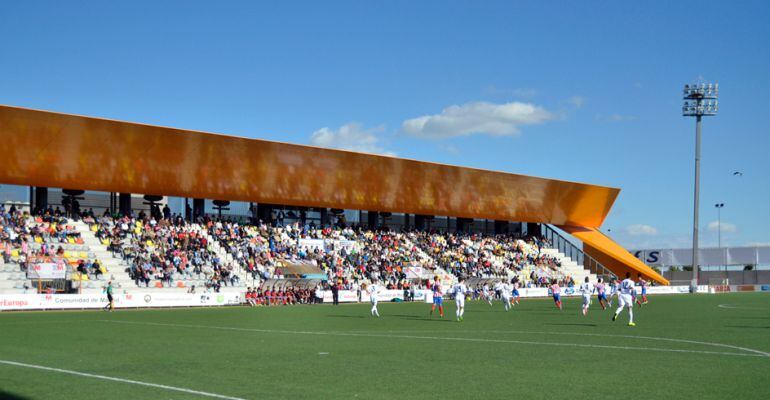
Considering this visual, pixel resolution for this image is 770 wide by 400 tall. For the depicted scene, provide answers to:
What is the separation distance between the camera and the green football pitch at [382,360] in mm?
13180

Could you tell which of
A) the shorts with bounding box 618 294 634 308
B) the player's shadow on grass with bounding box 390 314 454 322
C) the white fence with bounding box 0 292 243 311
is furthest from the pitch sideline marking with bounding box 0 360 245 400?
the white fence with bounding box 0 292 243 311

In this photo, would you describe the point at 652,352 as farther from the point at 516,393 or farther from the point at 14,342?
the point at 14,342

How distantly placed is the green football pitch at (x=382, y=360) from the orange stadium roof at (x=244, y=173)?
21262 millimetres

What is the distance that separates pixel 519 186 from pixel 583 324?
48534 millimetres

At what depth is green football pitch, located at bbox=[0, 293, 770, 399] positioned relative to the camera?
13.2m

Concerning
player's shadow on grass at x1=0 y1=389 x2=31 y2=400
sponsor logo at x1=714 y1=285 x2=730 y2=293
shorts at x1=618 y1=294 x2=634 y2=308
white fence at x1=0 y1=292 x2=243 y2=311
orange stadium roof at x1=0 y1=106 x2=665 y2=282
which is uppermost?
orange stadium roof at x1=0 y1=106 x2=665 y2=282

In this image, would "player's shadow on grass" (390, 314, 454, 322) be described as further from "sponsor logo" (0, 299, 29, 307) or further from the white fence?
"sponsor logo" (0, 299, 29, 307)

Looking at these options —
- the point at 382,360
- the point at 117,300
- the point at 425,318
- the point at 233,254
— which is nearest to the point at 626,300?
the point at 425,318

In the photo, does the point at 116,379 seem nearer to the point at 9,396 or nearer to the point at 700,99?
the point at 9,396

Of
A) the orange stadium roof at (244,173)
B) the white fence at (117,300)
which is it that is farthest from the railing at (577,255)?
the white fence at (117,300)

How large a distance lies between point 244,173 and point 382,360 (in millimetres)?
43743

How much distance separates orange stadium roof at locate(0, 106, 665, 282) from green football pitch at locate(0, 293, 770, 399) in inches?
837

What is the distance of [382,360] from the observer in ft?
58.5

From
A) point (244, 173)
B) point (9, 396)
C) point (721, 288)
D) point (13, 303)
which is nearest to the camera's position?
point (9, 396)
